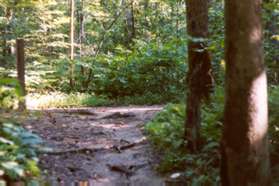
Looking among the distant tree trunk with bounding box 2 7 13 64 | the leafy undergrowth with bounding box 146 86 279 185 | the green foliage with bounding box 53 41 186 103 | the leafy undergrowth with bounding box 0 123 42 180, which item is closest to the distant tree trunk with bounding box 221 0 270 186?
the leafy undergrowth with bounding box 146 86 279 185

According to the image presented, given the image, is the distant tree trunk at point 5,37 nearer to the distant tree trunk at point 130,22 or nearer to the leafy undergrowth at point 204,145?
the distant tree trunk at point 130,22

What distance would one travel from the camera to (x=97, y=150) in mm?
7844

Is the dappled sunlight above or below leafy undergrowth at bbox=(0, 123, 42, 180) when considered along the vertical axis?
above

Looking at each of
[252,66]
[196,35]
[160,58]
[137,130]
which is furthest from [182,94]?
[252,66]

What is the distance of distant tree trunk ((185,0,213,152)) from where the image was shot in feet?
22.8

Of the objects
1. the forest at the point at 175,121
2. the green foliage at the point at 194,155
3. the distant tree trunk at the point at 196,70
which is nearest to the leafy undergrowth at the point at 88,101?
the forest at the point at 175,121

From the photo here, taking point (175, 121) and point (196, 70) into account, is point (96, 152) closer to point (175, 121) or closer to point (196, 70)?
point (175, 121)

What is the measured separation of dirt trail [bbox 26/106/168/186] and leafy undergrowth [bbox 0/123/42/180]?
824 millimetres

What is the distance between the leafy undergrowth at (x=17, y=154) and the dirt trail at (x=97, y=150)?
824mm

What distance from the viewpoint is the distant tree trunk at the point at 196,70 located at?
273 inches

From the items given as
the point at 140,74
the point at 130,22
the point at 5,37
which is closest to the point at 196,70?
the point at 140,74

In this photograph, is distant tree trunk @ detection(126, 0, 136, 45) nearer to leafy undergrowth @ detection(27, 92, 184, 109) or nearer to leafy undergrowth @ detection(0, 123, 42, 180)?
leafy undergrowth @ detection(27, 92, 184, 109)

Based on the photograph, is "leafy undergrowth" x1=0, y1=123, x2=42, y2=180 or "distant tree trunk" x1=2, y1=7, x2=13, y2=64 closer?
"leafy undergrowth" x1=0, y1=123, x2=42, y2=180

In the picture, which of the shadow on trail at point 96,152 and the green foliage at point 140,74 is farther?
the green foliage at point 140,74
